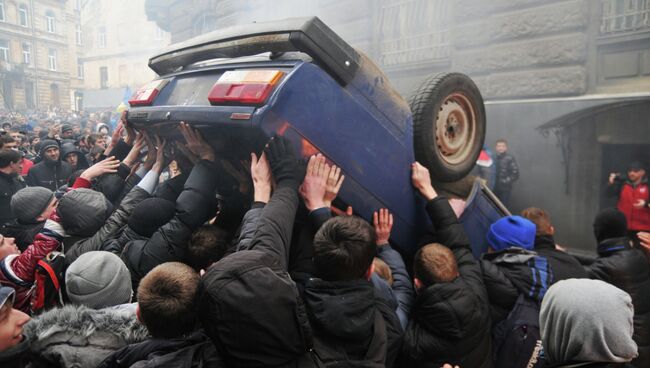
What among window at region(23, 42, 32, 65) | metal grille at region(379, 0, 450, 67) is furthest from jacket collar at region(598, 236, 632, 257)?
window at region(23, 42, 32, 65)

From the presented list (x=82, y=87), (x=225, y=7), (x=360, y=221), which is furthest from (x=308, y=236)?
(x=82, y=87)

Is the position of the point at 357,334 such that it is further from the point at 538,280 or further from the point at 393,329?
the point at 538,280

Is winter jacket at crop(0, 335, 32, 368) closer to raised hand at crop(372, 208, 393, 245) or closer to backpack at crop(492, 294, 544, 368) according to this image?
raised hand at crop(372, 208, 393, 245)

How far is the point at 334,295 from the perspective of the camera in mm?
1454

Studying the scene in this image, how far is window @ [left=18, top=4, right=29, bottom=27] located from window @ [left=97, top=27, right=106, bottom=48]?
4960mm

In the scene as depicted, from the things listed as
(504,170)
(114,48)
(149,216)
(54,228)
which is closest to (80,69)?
(114,48)

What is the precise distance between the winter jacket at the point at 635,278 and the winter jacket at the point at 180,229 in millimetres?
2561

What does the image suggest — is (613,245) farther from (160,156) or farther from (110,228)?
(110,228)


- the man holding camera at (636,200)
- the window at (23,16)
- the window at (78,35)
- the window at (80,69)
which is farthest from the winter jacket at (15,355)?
the window at (78,35)

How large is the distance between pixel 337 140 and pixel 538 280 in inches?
52.1

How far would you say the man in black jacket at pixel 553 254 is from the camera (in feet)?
7.70

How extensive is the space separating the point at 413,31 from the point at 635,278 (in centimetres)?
603

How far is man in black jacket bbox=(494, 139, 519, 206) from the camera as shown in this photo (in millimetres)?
6137

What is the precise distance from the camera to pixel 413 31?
25.2 feet
